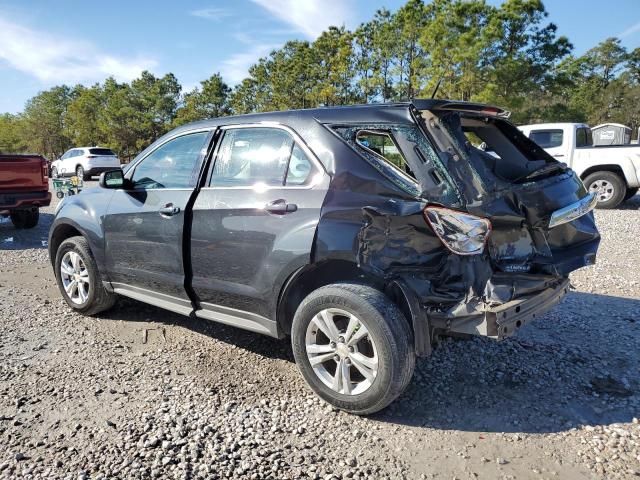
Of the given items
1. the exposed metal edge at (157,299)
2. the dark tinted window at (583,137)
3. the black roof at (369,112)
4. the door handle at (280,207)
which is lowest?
the exposed metal edge at (157,299)

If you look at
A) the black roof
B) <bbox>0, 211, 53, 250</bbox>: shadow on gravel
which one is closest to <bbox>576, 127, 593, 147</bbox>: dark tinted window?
the black roof

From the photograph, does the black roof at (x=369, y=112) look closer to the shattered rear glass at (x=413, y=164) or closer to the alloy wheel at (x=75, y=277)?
the shattered rear glass at (x=413, y=164)

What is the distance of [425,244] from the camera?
256 cm

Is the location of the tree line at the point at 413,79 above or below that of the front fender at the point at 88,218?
above

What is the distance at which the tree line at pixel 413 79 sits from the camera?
23891 millimetres

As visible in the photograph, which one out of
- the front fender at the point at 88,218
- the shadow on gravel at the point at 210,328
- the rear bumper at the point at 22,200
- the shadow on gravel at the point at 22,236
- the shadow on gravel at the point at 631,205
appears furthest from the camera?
the shadow on gravel at the point at 631,205

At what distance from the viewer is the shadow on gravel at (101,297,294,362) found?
12.3 feet

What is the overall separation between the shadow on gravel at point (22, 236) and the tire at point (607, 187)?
11570mm

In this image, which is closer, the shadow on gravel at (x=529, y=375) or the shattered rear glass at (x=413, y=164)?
the shattered rear glass at (x=413, y=164)

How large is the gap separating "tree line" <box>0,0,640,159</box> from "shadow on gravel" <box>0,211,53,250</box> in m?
12.2

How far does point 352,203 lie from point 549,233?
4.74 feet

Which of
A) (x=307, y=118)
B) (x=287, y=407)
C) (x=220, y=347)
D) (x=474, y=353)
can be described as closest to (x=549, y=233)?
(x=474, y=353)

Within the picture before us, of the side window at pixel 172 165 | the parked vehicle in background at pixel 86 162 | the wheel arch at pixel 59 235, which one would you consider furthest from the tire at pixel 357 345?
the parked vehicle in background at pixel 86 162

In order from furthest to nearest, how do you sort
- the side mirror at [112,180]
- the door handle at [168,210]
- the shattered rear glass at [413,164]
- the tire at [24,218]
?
1. the tire at [24,218]
2. the side mirror at [112,180]
3. the door handle at [168,210]
4. the shattered rear glass at [413,164]
